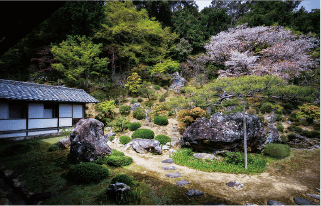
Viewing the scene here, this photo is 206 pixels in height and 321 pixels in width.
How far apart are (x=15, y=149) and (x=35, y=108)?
166 inches

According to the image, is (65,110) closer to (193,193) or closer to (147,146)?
(147,146)

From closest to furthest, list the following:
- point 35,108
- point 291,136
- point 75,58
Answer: point 35,108 < point 291,136 < point 75,58

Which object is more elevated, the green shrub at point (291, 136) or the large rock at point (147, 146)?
the green shrub at point (291, 136)

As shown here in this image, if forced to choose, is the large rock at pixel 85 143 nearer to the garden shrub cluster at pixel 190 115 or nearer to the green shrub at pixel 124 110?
the garden shrub cluster at pixel 190 115

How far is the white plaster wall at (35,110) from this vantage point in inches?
384

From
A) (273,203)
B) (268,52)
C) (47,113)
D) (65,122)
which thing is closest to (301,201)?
(273,203)

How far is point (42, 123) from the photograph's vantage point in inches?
403

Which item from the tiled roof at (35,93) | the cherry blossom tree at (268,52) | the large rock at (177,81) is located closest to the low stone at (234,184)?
the cherry blossom tree at (268,52)

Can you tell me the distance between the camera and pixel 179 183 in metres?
4.52

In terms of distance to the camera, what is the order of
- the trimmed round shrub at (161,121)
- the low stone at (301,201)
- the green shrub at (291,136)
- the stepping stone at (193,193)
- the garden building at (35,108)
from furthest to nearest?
the trimmed round shrub at (161,121) < the green shrub at (291,136) < the garden building at (35,108) < the stepping stone at (193,193) < the low stone at (301,201)

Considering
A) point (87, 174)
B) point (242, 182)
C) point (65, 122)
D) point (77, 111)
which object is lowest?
point (242, 182)

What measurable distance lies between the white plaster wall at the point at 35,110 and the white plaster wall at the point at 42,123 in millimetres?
392

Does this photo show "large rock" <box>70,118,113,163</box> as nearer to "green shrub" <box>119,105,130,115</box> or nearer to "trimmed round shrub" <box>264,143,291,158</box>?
"green shrub" <box>119,105,130,115</box>

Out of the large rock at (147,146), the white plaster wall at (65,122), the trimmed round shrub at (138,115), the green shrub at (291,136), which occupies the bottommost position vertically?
the large rock at (147,146)
